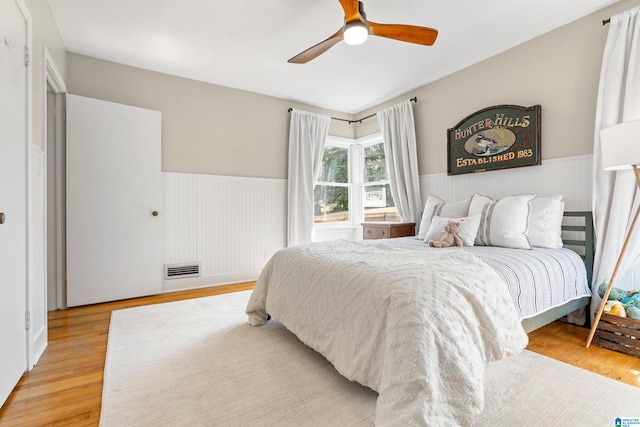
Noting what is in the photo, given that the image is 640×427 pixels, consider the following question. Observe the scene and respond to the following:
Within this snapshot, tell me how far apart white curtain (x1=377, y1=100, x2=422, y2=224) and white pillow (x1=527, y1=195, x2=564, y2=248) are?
4.92 ft

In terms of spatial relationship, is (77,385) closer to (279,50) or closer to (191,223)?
(191,223)

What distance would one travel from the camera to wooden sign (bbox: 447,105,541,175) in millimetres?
2770

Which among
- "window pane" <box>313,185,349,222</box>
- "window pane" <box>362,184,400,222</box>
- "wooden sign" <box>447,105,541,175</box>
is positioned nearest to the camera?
"wooden sign" <box>447,105,541,175</box>

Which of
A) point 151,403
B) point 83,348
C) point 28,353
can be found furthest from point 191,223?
point 151,403

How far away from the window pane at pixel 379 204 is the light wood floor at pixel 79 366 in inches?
92.6

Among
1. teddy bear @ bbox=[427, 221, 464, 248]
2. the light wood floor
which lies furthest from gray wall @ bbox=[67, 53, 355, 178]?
teddy bear @ bbox=[427, 221, 464, 248]

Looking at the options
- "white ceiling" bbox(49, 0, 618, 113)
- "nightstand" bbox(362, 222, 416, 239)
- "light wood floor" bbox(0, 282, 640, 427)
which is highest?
"white ceiling" bbox(49, 0, 618, 113)

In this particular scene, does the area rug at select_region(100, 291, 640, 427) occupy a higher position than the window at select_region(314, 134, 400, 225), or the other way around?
the window at select_region(314, 134, 400, 225)

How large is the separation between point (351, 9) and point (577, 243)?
8.05 feet

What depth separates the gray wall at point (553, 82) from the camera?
243cm

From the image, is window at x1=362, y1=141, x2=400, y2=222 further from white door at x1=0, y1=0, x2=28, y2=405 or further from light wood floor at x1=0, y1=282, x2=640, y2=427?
white door at x1=0, y1=0, x2=28, y2=405

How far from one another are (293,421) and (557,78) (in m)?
3.24

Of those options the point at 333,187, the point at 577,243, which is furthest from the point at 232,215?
the point at 577,243

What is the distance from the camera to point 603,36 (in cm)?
236
